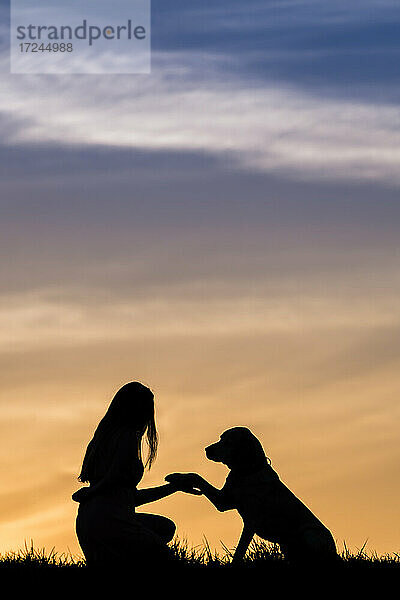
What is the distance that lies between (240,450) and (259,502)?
56cm

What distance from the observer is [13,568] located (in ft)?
22.9

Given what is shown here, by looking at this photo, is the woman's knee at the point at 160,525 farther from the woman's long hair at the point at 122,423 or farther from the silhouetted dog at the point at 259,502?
the woman's long hair at the point at 122,423

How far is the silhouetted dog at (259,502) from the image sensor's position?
308 inches

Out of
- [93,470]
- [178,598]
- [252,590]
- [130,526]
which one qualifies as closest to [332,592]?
[252,590]

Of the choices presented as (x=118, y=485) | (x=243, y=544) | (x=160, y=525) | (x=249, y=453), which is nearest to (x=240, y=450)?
(x=249, y=453)

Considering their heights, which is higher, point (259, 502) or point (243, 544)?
point (259, 502)

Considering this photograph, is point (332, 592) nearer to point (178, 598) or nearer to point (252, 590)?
point (252, 590)

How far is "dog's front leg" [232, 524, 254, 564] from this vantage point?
7.83 m

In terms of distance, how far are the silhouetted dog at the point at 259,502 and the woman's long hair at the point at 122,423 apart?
0.90 m

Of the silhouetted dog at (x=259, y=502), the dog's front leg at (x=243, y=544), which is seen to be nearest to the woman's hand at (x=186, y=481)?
the silhouetted dog at (x=259, y=502)

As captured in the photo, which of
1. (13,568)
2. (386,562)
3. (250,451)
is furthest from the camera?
(250,451)

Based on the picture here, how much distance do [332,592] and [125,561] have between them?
176 centimetres

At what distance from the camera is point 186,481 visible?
795cm

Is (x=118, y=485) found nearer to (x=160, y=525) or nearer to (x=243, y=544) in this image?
(x=160, y=525)
